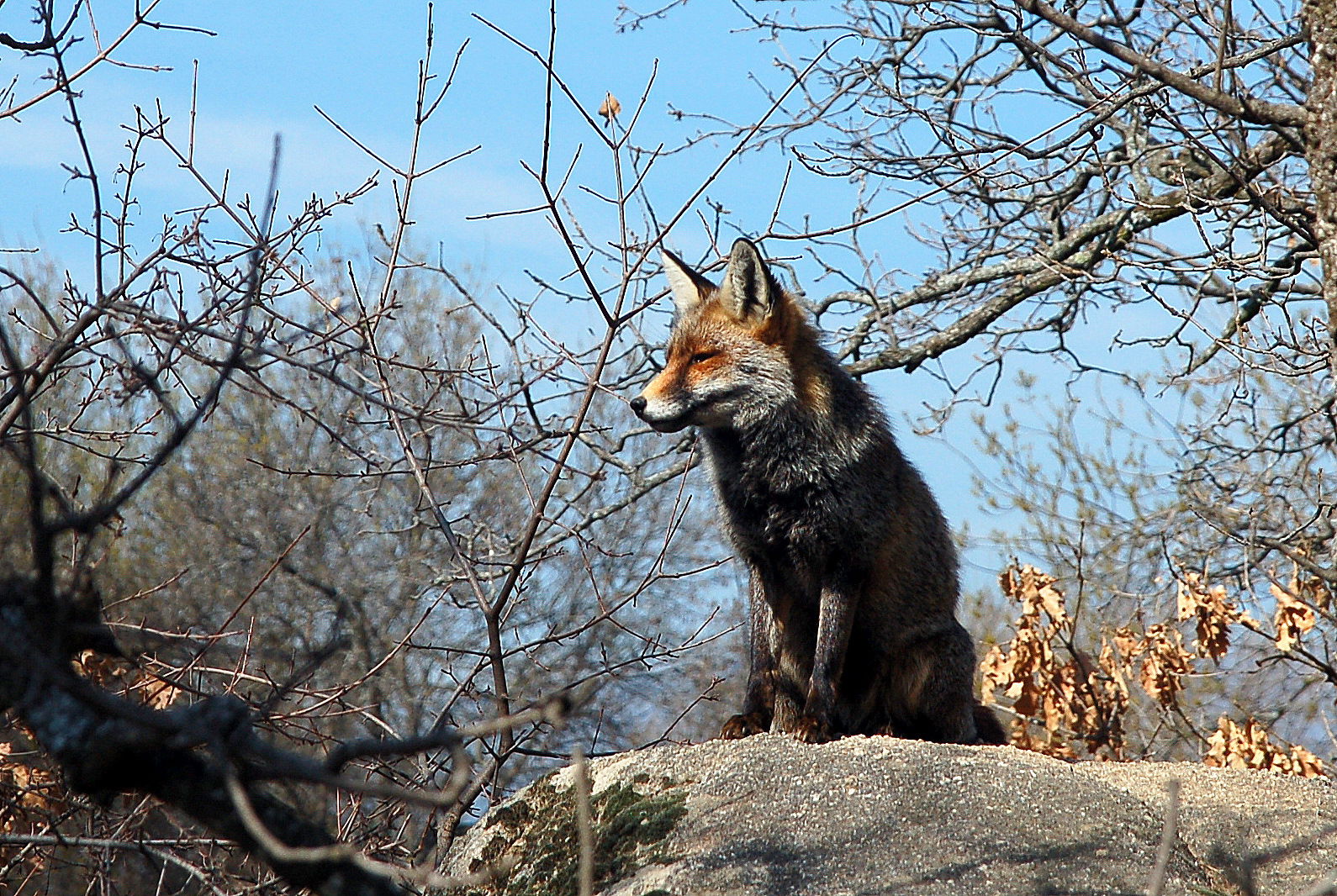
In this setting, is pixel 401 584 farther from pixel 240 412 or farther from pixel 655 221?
pixel 655 221

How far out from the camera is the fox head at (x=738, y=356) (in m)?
6.08

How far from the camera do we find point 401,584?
66.5 feet

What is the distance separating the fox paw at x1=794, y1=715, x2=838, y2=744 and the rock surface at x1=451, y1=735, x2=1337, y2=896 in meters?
0.14

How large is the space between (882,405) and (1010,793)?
2.24 meters

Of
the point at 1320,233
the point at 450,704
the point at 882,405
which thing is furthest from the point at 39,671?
the point at 1320,233

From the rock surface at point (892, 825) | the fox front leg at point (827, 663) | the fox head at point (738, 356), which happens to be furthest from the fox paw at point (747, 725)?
the fox head at point (738, 356)

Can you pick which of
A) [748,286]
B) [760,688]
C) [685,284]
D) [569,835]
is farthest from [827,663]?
[685,284]

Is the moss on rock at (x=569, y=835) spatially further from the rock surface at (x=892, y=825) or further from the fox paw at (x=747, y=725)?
the fox paw at (x=747, y=725)

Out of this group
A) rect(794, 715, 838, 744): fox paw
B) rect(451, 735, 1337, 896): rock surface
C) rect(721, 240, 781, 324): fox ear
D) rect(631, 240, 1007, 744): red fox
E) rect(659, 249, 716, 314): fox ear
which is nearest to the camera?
rect(451, 735, 1337, 896): rock surface

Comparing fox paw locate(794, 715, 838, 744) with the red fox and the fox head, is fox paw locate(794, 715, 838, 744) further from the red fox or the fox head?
the fox head

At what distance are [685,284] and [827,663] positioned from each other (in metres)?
2.20

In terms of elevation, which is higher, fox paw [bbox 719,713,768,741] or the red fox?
the red fox

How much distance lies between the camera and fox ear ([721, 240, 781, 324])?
6.27 metres

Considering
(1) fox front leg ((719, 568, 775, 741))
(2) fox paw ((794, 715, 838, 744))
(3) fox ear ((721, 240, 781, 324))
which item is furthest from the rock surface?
(3) fox ear ((721, 240, 781, 324))
